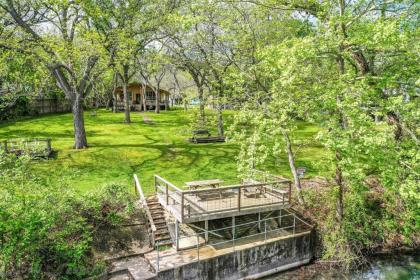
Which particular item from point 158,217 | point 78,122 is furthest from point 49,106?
point 158,217

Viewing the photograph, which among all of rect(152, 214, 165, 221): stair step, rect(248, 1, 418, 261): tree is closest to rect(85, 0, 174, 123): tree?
rect(248, 1, 418, 261): tree

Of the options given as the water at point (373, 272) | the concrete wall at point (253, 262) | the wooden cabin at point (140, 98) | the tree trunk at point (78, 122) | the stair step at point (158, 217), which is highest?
the wooden cabin at point (140, 98)

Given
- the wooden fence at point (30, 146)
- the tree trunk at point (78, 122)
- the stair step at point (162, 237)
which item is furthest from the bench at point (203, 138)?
the stair step at point (162, 237)

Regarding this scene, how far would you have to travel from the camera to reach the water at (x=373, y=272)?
45.3 ft

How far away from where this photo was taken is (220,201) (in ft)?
47.8

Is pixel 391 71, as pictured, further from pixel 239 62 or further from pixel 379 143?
pixel 239 62

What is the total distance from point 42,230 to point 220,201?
23.4ft

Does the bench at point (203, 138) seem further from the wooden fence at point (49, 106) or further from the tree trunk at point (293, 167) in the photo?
the wooden fence at point (49, 106)

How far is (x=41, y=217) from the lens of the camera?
422 inches

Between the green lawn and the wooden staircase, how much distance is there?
222 cm

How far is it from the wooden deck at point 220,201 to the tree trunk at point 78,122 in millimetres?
11993

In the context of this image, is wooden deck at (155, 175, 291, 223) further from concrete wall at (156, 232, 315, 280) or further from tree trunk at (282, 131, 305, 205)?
concrete wall at (156, 232, 315, 280)

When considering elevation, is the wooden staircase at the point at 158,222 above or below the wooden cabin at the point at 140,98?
below

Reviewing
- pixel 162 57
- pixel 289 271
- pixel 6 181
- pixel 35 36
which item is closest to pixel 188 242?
pixel 289 271
